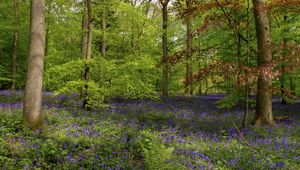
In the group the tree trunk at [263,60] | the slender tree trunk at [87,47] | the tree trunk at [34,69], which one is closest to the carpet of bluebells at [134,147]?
the tree trunk at [34,69]

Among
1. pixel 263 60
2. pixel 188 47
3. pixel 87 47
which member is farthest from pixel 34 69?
pixel 188 47

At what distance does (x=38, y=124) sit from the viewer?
8875 mm

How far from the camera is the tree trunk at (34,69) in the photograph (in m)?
8.86

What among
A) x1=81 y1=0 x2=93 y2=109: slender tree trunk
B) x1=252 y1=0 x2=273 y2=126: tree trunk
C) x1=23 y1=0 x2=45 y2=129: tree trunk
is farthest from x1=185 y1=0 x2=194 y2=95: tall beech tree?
x1=23 y1=0 x2=45 y2=129: tree trunk

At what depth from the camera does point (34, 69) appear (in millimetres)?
8930

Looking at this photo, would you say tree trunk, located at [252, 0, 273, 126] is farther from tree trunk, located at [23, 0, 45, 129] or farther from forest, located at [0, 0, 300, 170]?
tree trunk, located at [23, 0, 45, 129]

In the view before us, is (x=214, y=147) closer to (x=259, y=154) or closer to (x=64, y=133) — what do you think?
(x=259, y=154)

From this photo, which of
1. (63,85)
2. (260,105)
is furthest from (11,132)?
(260,105)

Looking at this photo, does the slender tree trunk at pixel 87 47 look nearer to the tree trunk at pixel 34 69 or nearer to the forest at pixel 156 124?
the forest at pixel 156 124

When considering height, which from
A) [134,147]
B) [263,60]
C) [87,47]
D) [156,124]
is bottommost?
[134,147]

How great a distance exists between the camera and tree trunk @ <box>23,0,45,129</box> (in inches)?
349

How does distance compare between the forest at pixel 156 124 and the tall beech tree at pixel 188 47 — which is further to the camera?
the tall beech tree at pixel 188 47

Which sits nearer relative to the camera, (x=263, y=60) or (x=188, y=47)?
(x=263, y=60)

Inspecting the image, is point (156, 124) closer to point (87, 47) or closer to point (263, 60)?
point (263, 60)
